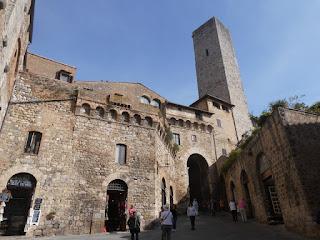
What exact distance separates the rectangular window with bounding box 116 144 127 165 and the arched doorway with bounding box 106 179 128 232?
4.11 ft

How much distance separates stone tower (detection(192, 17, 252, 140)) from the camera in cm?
3441

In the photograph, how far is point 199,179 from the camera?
28188mm

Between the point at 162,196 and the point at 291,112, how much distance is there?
1018cm

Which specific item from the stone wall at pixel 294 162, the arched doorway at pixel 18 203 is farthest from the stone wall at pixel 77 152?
the stone wall at pixel 294 162

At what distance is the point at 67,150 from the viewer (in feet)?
50.0

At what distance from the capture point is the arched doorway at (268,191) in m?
13.7

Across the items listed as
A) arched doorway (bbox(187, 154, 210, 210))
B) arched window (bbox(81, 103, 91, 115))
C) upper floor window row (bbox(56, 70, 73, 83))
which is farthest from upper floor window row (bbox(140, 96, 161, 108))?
arched window (bbox(81, 103, 91, 115))

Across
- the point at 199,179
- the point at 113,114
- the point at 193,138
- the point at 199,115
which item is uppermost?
the point at 199,115

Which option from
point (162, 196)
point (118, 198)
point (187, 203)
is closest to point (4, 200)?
point (118, 198)

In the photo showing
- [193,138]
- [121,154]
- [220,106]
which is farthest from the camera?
[220,106]

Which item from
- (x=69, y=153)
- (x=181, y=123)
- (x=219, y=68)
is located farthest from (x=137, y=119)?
(x=219, y=68)

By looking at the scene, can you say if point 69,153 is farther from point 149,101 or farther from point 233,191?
point 149,101

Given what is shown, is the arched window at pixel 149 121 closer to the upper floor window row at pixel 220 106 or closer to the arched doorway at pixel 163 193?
the arched doorway at pixel 163 193

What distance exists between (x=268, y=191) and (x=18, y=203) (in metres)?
13.2
